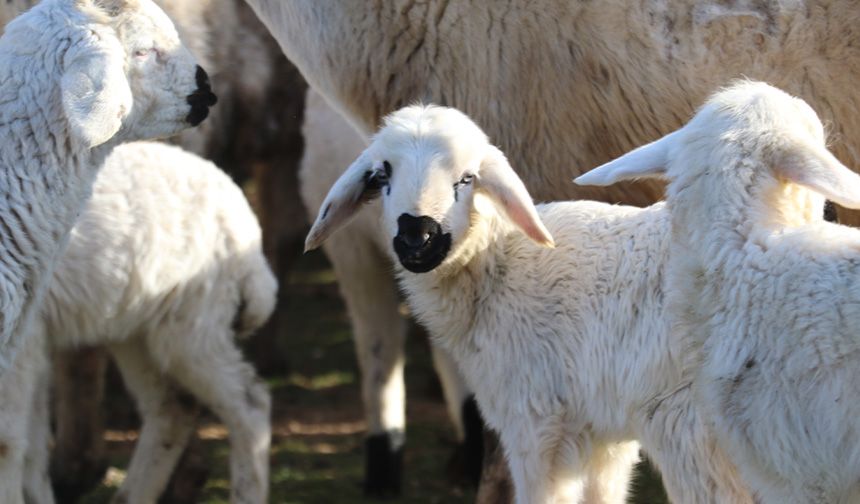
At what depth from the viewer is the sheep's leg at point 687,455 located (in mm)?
4258

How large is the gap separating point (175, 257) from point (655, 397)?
2.22 metres

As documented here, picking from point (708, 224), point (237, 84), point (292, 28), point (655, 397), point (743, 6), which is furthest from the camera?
point (237, 84)

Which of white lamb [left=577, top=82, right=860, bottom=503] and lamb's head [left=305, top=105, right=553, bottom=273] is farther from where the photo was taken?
lamb's head [left=305, top=105, right=553, bottom=273]

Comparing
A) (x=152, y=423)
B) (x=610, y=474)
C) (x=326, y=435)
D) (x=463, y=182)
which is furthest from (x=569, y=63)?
(x=326, y=435)

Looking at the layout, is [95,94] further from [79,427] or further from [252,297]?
[79,427]

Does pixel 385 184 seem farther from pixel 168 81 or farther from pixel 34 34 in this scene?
pixel 34 34

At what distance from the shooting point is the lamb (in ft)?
18.8

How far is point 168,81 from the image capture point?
462 cm

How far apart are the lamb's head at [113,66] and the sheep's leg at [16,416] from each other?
43.5 inches

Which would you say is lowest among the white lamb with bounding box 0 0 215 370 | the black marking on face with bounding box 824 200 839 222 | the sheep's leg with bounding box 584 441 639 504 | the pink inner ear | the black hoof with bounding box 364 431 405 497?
the black hoof with bounding box 364 431 405 497

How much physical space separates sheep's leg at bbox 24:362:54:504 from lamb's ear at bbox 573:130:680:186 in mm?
2574

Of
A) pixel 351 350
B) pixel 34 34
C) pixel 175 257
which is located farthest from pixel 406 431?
pixel 34 34

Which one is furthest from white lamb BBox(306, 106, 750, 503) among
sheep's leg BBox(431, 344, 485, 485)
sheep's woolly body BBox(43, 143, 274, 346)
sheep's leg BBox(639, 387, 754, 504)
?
sheep's leg BBox(431, 344, 485, 485)

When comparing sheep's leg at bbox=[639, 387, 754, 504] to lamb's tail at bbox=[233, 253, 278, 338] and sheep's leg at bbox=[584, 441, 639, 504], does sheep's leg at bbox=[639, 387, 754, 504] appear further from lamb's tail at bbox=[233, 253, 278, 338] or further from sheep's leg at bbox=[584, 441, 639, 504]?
lamb's tail at bbox=[233, 253, 278, 338]
